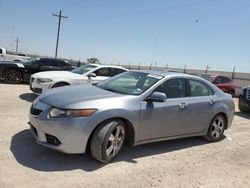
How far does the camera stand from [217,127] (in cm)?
673

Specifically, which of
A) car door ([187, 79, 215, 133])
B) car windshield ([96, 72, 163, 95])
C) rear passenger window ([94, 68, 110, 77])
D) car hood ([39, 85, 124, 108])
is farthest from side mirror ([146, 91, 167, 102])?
rear passenger window ([94, 68, 110, 77])

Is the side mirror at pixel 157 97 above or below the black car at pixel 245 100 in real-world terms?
above

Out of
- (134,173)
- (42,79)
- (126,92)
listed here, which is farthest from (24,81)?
(134,173)

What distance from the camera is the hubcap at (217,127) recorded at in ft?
21.8

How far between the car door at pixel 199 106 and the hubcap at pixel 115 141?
1651mm

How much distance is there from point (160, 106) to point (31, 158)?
234 centimetres

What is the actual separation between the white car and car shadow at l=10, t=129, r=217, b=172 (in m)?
3.82

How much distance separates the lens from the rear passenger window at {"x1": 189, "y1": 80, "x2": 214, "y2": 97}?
6.17 m

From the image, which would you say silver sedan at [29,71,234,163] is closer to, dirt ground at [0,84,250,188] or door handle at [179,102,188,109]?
door handle at [179,102,188,109]

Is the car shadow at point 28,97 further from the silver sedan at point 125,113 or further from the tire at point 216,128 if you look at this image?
the tire at point 216,128

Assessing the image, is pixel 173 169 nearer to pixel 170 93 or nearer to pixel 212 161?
pixel 212 161

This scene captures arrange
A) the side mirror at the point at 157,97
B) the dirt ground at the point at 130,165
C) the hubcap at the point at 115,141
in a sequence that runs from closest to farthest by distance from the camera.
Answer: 1. the dirt ground at the point at 130,165
2. the hubcap at the point at 115,141
3. the side mirror at the point at 157,97

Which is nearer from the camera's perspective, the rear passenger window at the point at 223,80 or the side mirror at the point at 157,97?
the side mirror at the point at 157,97

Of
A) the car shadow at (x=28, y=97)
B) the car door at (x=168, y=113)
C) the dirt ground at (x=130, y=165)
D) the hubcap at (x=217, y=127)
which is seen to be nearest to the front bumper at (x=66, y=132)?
the dirt ground at (x=130, y=165)
